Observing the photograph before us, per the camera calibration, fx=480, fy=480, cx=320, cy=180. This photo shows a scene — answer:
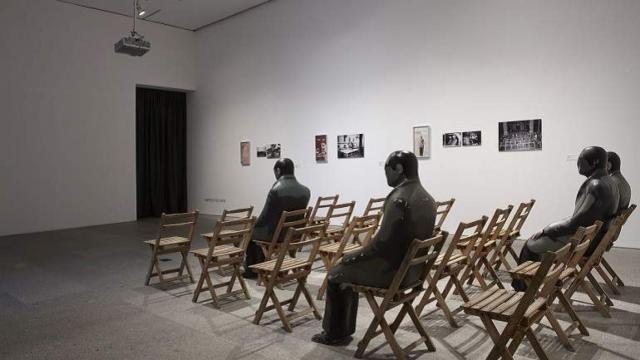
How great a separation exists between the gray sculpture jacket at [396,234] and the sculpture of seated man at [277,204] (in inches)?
80.9

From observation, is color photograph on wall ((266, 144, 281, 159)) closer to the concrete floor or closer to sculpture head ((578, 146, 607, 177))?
the concrete floor

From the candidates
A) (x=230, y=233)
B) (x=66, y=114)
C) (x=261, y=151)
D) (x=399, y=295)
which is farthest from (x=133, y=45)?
(x=399, y=295)

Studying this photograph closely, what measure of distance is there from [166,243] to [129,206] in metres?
6.56

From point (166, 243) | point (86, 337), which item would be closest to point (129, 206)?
point (166, 243)

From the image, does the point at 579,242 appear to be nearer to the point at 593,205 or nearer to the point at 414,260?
the point at 414,260

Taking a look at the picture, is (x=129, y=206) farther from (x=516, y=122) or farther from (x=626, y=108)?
(x=626, y=108)

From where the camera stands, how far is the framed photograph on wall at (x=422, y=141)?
7.95 m

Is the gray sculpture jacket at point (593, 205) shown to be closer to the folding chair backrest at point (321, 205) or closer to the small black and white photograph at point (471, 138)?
the folding chair backrest at point (321, 205)

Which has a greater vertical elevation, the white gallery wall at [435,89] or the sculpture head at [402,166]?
the white gallery wall at [435,89]

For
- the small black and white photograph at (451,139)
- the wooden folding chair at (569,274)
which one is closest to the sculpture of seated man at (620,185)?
the wooden folding chair at (569,274)

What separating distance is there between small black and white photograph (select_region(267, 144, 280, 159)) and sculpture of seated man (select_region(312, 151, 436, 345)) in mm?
7436

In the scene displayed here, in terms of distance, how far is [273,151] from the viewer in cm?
1045

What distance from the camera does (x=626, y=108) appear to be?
Answer: 6.20 meters

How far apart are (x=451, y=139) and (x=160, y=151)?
24.5 feet
